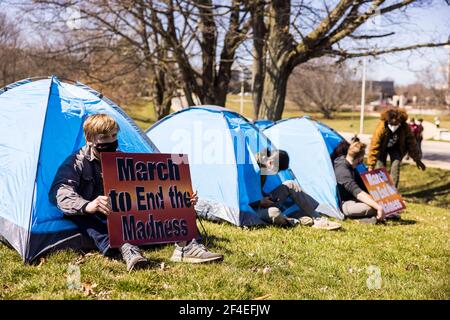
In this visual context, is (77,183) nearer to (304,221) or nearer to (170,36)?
(304,221)

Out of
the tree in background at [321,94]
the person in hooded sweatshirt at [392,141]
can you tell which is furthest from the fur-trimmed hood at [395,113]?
the tree in background at [321,94]

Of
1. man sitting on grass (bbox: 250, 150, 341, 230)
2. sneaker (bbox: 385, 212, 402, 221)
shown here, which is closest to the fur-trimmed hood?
sneaker (bbox: 385, 212, 402, 221)

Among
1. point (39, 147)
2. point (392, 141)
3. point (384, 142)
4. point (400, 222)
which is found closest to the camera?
point (39, 147)

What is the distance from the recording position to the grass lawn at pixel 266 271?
3477 millimetres

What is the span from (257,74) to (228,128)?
18.3 ft

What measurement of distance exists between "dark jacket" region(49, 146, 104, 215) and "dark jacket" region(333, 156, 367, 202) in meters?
3.65

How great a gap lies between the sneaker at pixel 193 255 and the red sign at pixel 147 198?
14 centimetres

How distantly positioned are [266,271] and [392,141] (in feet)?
17.4

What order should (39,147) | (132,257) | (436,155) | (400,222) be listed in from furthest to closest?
(436,155) → (400,222) → (39,147) → (132,257)

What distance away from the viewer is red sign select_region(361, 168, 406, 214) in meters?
6.66

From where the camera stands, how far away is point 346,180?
670 cm

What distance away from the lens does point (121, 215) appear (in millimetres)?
4027

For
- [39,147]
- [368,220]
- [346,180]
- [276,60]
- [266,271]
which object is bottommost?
[368,220]

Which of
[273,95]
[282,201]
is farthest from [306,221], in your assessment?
[273,95]
